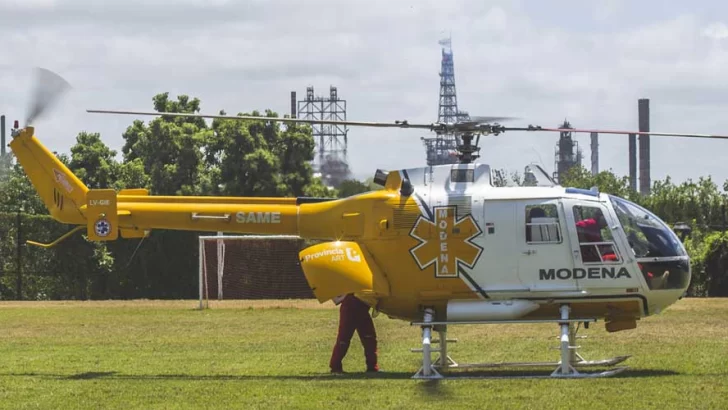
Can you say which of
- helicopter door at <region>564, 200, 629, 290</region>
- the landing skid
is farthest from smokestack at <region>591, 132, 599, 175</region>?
helicopter door at <region>564, 200, 629, 290</region>

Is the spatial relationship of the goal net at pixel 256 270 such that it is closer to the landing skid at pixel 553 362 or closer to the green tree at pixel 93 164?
the green tree at pixel 93 164

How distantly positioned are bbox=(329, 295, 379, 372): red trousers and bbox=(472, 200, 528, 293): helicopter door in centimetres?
214

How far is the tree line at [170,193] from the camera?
1661 inches

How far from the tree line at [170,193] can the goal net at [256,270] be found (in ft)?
8.90

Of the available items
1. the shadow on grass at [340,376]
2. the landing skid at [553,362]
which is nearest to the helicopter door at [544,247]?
the landing skid at [553,362]

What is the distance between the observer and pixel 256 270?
39.4 m

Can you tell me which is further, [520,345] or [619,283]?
[520,345]

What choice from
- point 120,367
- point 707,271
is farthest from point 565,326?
point 707,271

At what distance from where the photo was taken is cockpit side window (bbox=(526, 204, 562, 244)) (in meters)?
17.2

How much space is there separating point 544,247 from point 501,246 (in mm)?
624

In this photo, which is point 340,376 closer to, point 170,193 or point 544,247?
point 544,247

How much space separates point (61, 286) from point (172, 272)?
4440mm

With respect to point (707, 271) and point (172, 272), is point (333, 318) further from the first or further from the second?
point (172, 272)

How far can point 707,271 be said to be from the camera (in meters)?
37.1
